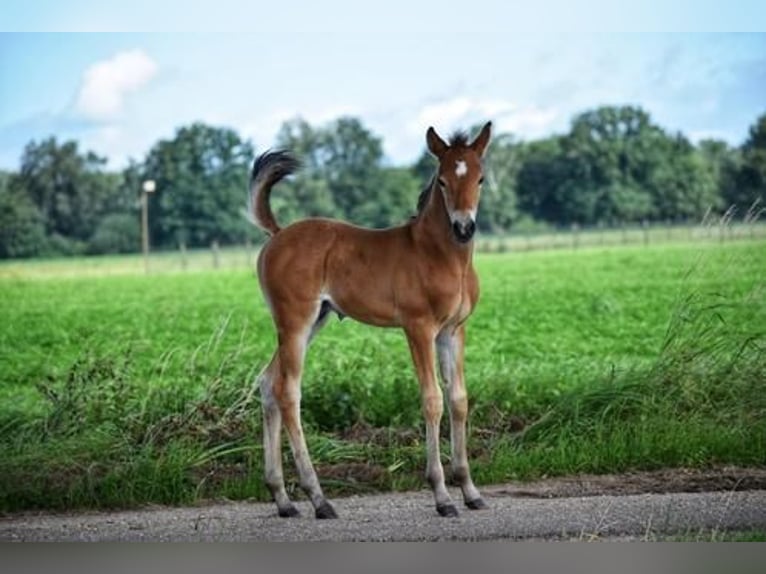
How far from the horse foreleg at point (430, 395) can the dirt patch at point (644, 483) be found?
654 mm

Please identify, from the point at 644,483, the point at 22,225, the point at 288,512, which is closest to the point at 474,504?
the point at 288,512

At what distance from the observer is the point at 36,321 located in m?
8.20

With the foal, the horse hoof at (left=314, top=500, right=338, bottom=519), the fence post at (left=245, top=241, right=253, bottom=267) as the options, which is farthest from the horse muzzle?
the fence post at (left=245, top=241, right=253, bottom=267)

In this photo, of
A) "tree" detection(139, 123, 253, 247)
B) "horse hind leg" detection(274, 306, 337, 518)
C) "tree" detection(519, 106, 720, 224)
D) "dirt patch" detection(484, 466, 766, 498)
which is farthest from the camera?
"tree" detection(139, 123, 253, 247)

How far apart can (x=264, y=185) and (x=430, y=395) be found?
49.6 inches

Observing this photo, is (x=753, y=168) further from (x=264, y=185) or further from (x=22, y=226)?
(x=22, y=226)

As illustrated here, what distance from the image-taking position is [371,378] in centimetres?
809

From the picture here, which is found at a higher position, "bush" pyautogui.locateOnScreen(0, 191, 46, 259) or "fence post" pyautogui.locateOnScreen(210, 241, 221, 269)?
"bush" pyautogui.locateOnScreen(0, 191, 46, 259)

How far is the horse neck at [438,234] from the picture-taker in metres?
6.34

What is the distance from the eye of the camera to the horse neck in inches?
249

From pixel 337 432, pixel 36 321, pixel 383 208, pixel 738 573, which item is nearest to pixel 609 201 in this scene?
pixel 383 208

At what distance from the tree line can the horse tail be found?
5.04 feet

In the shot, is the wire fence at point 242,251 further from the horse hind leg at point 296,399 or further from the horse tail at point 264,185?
the horse hind leg at point 296,399

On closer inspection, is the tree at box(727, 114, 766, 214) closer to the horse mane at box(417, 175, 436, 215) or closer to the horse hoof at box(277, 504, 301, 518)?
the horse mane at box(417, 175, 436, 215)
